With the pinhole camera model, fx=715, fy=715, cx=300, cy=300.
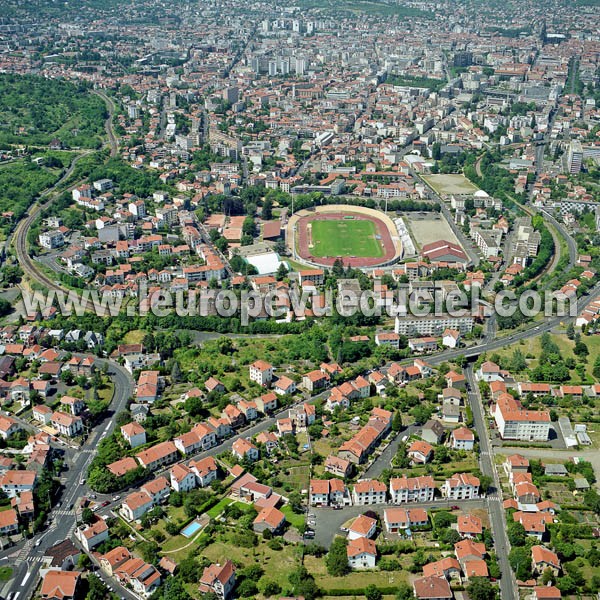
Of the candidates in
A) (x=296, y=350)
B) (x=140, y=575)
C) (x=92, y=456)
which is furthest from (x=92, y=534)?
(x=296, y=350)

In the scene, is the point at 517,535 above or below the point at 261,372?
above

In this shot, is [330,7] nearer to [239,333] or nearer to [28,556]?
[239,333]

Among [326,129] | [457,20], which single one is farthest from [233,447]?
[457,20]

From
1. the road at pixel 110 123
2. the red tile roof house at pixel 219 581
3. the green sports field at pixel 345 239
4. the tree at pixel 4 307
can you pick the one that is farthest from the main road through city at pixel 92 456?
the road at pixel 110 123

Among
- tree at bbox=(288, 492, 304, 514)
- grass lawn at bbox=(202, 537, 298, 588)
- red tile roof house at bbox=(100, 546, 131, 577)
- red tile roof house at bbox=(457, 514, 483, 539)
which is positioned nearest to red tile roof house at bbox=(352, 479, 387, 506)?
tree at bbox=(288, 492, 304, 514)

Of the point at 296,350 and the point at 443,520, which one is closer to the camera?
the point at 443,520

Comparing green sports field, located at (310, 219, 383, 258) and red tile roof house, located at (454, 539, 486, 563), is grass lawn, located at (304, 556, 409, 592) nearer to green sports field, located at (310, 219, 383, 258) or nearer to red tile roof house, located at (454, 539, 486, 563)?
red tile roof house, located at (454, 539, 486, 563)

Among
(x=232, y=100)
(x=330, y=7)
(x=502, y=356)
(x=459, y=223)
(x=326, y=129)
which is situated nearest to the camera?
(x=502, y=356)

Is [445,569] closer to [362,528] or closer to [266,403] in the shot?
[362,528]
